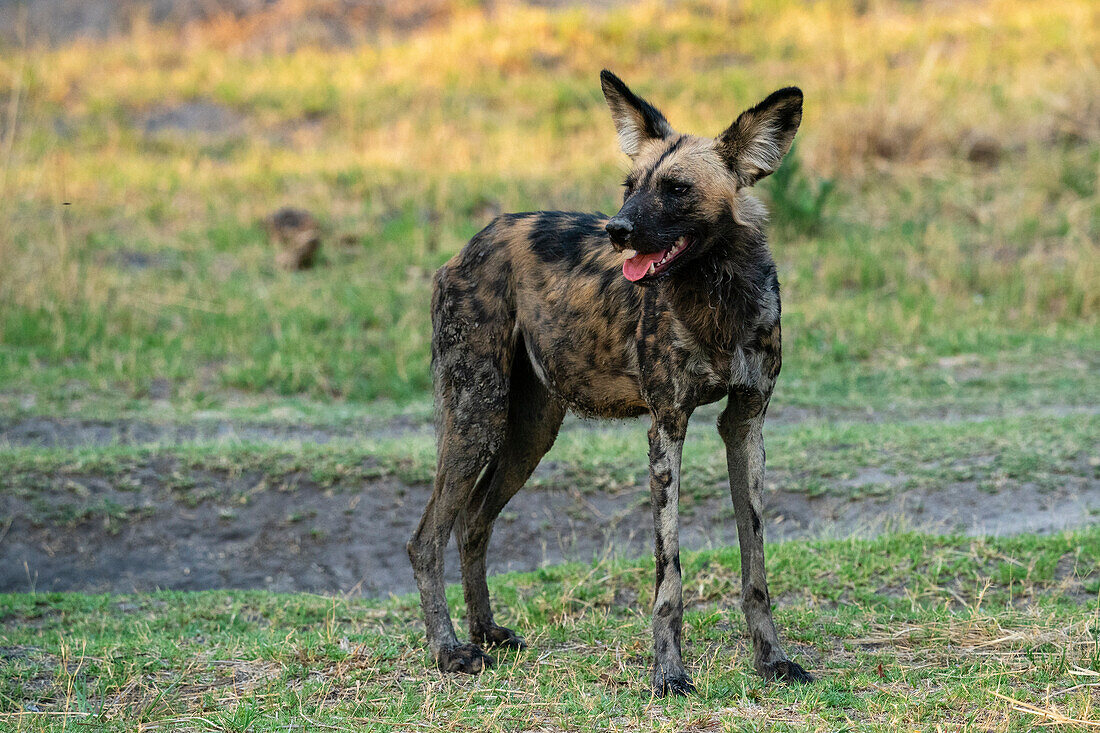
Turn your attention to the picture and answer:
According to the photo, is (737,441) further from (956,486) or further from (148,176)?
(148,176)

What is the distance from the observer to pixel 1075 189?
12.5 metres

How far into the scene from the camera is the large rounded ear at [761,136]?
12.9 feet

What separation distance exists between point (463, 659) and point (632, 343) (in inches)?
55.5

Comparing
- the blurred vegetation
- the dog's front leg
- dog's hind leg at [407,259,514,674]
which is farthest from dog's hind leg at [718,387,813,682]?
the blurred vegetation

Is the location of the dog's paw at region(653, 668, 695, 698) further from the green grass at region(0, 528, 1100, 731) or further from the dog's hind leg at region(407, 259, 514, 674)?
the dog's hind leg at region(407, 259, 514, 674)

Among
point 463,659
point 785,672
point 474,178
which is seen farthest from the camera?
point 474,178

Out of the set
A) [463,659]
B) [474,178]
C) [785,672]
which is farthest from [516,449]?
[474,178]

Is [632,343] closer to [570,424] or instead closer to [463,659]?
[463,659]

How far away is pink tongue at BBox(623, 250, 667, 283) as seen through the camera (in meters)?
3.80

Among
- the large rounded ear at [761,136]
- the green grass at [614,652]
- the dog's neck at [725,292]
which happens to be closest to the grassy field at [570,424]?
the green grass at [614,652]

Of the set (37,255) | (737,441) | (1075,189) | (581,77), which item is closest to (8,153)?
(37,255)

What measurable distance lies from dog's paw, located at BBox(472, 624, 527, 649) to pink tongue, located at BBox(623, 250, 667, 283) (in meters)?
1.71

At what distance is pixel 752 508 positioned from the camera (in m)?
4.25

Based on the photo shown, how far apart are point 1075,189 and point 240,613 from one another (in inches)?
420
